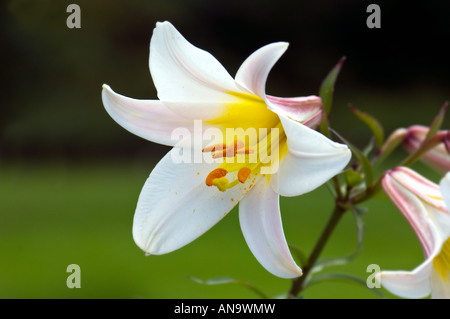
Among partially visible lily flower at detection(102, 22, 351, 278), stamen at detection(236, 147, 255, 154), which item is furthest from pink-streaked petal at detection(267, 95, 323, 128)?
stamen at detection(236, 147, 255, 154)

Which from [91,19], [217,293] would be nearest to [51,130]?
[91,19]

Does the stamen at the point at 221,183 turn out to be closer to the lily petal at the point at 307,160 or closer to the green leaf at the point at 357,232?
the lily petal at the point at 307,160

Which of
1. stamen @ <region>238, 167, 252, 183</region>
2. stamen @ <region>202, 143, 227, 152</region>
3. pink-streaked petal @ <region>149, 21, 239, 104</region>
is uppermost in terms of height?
pink-streaked petal @ <region>149, 21, 239, 104</region>

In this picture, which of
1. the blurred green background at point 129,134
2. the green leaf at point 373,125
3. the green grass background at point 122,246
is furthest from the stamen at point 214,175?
the blurred green background at point 129,134

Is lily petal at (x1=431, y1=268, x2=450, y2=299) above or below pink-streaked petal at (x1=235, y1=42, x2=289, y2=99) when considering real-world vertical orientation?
below

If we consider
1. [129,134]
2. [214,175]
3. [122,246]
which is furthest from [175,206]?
[129,134]

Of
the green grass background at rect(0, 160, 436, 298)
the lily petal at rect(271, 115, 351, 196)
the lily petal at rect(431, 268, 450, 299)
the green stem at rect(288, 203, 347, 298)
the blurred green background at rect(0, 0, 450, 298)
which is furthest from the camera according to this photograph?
the blurred green background at rect(0, 0, 450, 298)

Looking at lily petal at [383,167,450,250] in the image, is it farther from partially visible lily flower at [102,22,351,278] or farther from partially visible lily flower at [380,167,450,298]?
partially visible lily flower at [102,22,351,278]

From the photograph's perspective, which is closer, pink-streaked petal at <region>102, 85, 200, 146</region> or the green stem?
pink-streaked petal at <region>102, 85, 200, 146</region>
